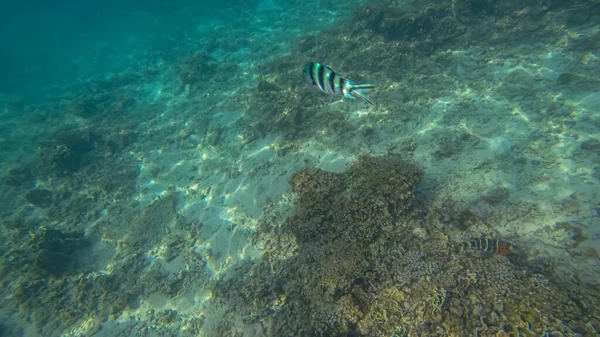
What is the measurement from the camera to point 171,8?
33.5 m

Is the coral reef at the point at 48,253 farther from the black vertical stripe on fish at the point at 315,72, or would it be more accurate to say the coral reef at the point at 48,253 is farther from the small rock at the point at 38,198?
the black vertical stripe on fish at the point at 315,72

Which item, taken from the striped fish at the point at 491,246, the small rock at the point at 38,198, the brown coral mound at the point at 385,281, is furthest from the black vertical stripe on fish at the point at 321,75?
the small rock at the point at 38,198

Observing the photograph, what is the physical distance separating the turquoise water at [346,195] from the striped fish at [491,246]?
36mm

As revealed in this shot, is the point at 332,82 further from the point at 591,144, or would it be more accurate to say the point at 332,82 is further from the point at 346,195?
the point at 591,144

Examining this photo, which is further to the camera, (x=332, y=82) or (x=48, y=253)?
(x=48, y=253)

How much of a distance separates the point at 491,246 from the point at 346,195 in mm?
2218

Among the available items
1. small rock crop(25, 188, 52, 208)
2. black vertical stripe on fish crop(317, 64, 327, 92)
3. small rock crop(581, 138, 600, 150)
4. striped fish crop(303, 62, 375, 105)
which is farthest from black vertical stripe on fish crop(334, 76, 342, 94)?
small rock crop(25, 188, 52, 208)

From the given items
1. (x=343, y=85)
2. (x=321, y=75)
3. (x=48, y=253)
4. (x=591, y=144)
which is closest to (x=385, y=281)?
(x=343, y=85)

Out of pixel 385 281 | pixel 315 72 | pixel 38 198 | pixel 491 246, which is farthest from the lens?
pixel 38 198

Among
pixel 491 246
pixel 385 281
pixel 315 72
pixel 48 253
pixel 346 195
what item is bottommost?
pixel 48 253

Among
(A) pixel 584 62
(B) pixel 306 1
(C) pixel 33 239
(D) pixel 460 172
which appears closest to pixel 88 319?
(C) pixel 33 239

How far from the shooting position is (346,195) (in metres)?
4.71

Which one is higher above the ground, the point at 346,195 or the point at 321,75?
the point at 321,75

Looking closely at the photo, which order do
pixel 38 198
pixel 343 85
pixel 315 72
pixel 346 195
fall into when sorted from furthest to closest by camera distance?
1. pixel 38 198
2. pixel 346 195
3. pixel 315 72
4. pixel 343 85
